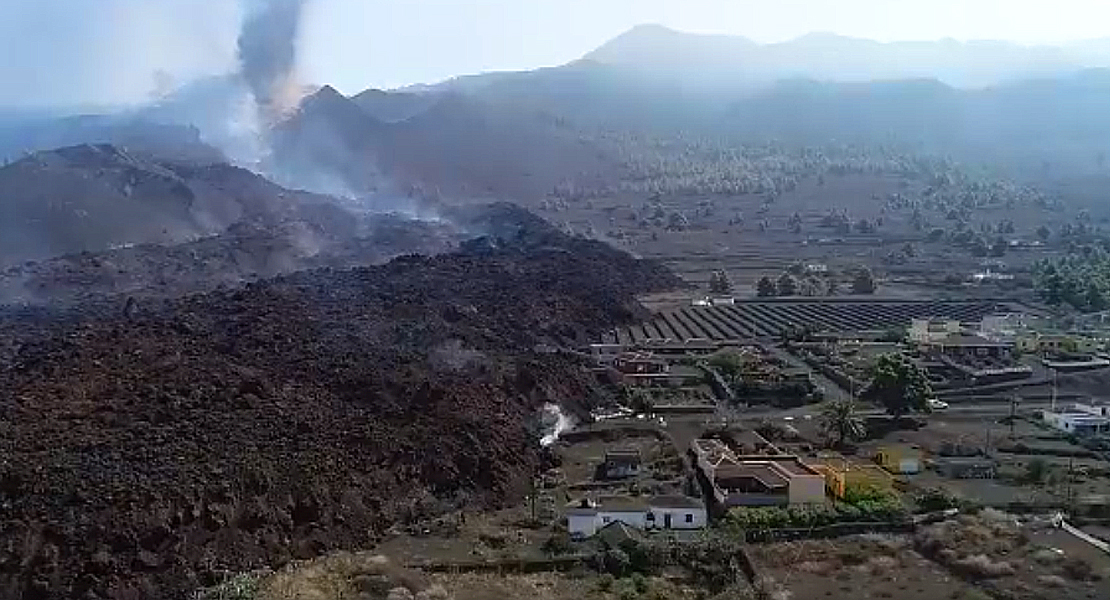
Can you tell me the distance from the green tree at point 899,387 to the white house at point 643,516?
513 inches

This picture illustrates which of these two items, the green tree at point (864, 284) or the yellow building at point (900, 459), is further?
the green tree at point (864, 284)

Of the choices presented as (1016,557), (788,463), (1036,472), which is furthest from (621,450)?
(1016,557)

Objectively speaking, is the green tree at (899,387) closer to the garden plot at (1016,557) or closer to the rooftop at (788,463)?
the rooftop at (788,463)

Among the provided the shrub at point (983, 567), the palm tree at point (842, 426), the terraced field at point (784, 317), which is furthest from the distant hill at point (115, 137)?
the shrub at point (983, 567)

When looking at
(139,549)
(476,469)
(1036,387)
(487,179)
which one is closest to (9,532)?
(139,549)

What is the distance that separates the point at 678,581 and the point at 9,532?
1423cm

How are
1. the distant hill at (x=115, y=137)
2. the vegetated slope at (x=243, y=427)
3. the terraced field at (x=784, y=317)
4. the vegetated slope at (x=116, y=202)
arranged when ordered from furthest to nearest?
the distant hill at (x=115, y=137) → the vegetated slope at (x=116, y=202) → the terraced field at (x=784, y=317) → the vegetated slope at (x=243, y=427)

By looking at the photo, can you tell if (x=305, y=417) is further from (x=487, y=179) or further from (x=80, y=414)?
(x=487, y=179)

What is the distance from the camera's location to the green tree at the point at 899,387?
3916 centimetres

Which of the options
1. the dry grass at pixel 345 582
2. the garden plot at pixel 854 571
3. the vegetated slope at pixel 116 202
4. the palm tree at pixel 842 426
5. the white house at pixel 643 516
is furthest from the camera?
the vegetated slope at pixel 116 202

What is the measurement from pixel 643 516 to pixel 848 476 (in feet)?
21.6

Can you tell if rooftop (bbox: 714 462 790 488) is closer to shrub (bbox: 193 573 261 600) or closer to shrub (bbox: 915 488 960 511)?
shrub (bbox: 915 488 960 511)

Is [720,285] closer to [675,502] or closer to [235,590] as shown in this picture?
[675,502]

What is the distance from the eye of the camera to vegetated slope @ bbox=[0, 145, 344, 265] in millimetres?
74062
